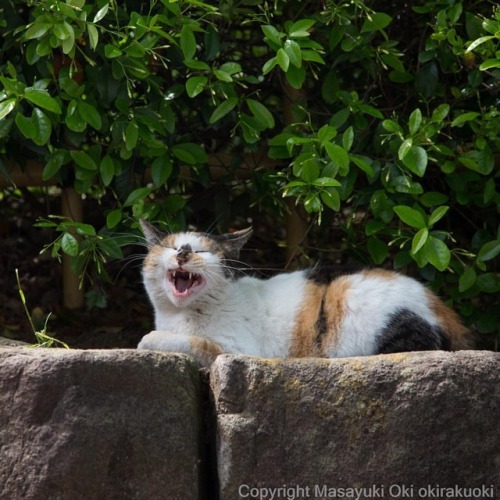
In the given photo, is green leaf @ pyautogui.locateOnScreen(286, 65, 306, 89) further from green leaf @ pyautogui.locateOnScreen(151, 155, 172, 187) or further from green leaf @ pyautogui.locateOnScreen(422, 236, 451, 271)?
green leaf @ pyautogui.locateOnScreen(422, 236, 451, 271)

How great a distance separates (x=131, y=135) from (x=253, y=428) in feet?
5.15

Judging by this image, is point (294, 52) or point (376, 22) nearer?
point (294, 52)

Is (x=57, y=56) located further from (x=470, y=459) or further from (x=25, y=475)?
(x=470, y=459)

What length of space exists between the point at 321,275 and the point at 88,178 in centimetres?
112

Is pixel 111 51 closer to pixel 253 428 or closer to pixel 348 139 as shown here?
pixel 348 139

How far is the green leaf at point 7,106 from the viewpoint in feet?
11.2

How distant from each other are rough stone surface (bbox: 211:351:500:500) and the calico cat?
672 millimetres

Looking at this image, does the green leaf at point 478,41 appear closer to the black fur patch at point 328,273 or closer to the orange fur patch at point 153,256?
the black fur patch at point 328,273

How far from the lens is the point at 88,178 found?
4082 millimetres

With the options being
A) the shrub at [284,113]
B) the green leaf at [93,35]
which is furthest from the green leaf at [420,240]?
the green leaf at [93,35]

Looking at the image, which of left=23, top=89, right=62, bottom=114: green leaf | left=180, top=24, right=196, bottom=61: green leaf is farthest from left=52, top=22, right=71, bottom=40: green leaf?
left=180, top=24, right=196, bottom=61: green leaf

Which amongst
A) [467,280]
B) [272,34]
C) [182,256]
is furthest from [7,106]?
[467,280]

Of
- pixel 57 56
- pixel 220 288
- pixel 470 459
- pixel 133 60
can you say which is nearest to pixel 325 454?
pixel 470 459

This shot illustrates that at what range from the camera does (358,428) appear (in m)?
2.78
